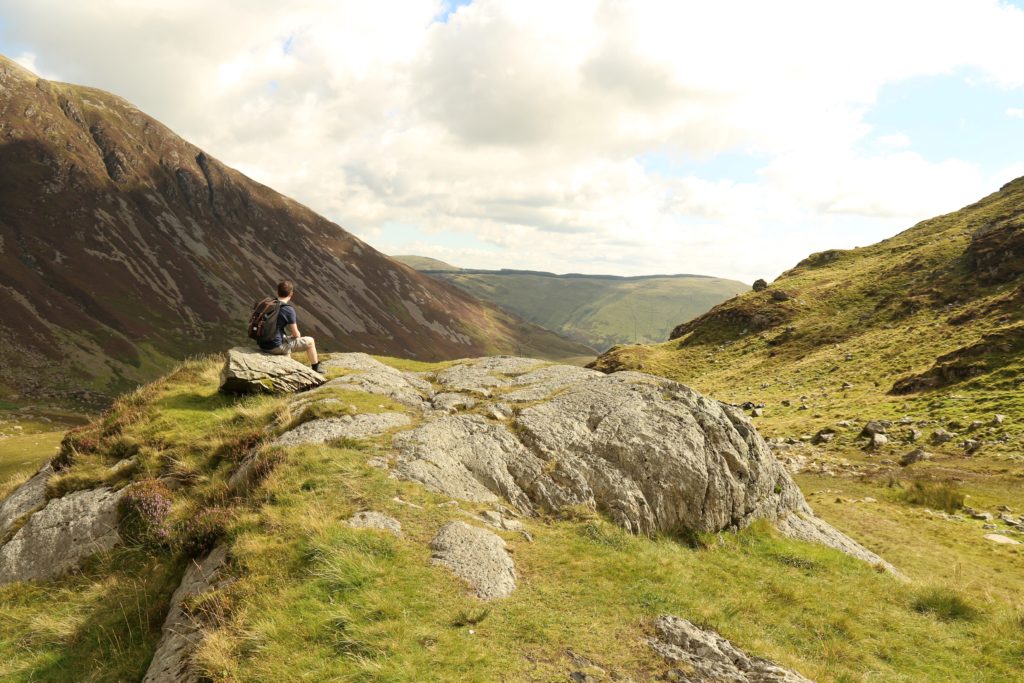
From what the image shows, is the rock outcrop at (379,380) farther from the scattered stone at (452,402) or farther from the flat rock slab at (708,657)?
the flat rock slab at (708,657)

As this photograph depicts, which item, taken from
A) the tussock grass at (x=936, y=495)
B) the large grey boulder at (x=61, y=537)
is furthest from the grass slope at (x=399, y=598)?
the tussock grass at (x=936, y=495)

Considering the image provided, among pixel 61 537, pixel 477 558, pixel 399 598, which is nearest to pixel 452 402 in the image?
pixel 477 558

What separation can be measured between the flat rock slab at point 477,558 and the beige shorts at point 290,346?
469 inches

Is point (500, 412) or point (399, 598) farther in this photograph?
point (500, 412)

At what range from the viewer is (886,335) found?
7306 centimetres

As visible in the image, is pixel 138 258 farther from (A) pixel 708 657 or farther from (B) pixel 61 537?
(A) pixel 708 657

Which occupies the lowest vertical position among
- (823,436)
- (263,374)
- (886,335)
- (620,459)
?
(823,436)

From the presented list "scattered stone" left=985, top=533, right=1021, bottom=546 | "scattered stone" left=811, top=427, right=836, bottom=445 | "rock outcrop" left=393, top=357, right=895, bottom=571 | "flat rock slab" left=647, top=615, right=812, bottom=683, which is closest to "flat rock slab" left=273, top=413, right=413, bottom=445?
"rock outcrop" left=393, top=357, right=895, bottom=571

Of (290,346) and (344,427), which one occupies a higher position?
(290,346)

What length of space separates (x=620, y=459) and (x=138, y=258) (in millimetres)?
135104

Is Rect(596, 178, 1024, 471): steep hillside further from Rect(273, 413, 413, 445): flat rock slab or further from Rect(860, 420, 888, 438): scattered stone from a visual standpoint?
Rect(273, 413, 413, 445): flat rock slab

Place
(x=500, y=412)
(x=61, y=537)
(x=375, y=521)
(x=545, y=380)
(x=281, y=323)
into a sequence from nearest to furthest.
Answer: (x=375, y=521)
(x=61, y=537)
(x=500, y=412)
(x=281, y=323)
(x=545, y=380)

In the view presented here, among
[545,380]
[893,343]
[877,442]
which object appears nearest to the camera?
[545,380]

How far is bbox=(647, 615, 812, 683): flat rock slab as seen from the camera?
8.25 metres
